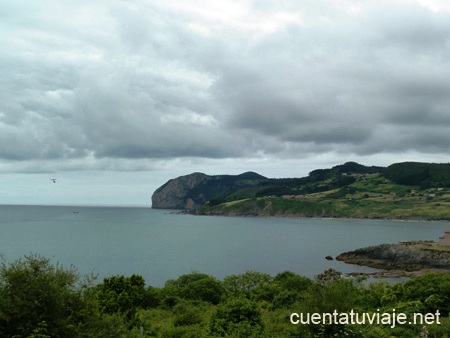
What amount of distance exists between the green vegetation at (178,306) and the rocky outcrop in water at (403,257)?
61175mm

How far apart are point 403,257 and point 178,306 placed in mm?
80932

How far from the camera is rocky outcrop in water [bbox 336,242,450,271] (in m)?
91.4

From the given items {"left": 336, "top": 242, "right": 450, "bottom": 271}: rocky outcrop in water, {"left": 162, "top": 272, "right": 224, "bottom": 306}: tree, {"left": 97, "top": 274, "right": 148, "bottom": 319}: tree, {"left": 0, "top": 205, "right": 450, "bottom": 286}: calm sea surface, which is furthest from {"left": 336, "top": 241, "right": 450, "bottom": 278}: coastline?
{"left": 97, "top": 274, "right": 148, "bottom": 319}: tree

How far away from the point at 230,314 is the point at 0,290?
11828mm

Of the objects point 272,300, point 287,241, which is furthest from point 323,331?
point 287,241

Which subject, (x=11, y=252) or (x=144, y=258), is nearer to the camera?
(x=144, y=258)

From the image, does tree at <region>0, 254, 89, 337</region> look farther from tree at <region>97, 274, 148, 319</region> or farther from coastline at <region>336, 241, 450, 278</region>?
coastline at <region>336, 241, 450, 278</region>

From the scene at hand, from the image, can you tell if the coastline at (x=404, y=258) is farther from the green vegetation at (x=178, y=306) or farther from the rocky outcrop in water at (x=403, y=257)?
the green vegetation at (x=178, y=306)

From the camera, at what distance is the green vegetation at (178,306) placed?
1598cm

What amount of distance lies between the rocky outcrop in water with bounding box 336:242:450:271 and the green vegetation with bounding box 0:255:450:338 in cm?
6117

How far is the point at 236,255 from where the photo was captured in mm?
112125

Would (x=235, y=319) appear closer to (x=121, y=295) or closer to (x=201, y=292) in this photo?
(x=121, y=295)

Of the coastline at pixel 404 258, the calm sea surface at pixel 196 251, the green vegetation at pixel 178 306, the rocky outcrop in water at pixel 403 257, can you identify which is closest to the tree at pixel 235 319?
the green vegetation at pixel 178 306

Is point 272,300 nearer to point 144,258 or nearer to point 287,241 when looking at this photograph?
point 144,258
